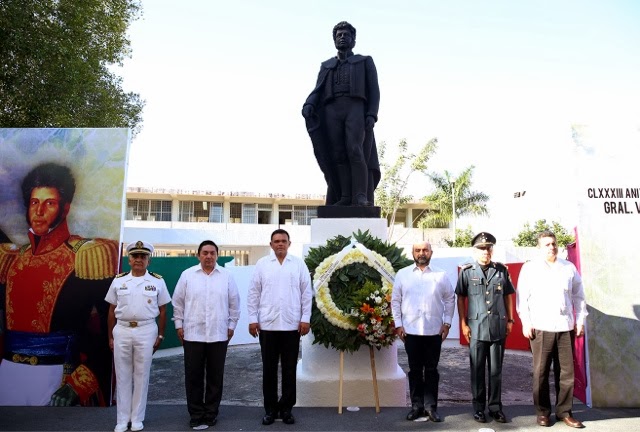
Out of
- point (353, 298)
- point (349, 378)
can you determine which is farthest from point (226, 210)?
point (353, 298)

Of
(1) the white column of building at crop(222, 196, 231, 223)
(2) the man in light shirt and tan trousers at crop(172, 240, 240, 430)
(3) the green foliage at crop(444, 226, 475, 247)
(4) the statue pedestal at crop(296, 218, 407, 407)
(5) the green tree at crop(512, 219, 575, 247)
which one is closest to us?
(2) the man in light shirt and tan trousers at crop(172, 240, 240, 430)

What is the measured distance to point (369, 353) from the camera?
183 inches

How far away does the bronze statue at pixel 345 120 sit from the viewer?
215 inches

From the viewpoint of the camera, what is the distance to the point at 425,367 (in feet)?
13.5

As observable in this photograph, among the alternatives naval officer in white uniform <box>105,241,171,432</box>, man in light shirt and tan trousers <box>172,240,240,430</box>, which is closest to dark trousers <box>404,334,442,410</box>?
man in light shirt and tan trousers <box>172,240,240,430</box>

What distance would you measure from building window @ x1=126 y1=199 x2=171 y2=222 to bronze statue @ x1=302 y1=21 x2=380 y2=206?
23.2 meters

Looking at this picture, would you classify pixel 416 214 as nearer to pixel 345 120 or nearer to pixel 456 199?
pixel 456 199

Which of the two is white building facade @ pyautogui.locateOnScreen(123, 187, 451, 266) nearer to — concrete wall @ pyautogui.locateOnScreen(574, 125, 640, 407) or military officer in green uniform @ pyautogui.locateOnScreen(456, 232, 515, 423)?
concrete wall @ pyautogui.locateOnScreen(574, 125, 640, 407)

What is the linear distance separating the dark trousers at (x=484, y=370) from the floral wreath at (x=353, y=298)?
742 mm

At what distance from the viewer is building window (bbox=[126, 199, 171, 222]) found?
88.5ft

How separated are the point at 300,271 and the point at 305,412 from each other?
51.9 inches

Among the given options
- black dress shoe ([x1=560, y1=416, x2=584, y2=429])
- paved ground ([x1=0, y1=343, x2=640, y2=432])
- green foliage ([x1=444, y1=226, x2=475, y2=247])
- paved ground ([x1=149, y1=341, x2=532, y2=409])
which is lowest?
paved ground ([x1=149, y1=341, x2=532, y2=409])

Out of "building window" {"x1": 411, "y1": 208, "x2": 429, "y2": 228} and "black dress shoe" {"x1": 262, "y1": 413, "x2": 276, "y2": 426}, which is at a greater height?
"building window" {"x1": 411, "y1": 208, "x2": 429, "y2": 228}

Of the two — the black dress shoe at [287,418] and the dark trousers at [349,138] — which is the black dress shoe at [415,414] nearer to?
the black dress shoe at [287,418]
